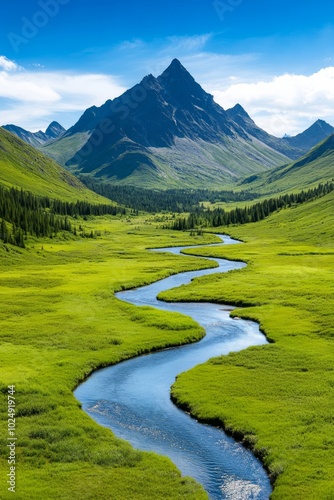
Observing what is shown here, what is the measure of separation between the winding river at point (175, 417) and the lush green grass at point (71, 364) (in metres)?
1.90

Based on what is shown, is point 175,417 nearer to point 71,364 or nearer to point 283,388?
point 283,388

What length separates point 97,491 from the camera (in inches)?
1347

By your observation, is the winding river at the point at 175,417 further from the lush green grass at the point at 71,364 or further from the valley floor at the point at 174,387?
the lush green grass at the point at 71,364

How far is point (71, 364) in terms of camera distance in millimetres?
60562

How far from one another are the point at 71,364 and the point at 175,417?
18463 millimetres

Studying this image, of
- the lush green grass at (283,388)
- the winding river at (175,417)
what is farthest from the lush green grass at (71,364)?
the lush green grass at (283,388)

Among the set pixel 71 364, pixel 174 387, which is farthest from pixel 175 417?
pixel 71 364

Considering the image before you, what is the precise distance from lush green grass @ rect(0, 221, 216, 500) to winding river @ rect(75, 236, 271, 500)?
6.23 ft

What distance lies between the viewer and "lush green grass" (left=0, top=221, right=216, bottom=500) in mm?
35438

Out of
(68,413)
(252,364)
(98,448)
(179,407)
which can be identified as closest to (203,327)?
(252,364)

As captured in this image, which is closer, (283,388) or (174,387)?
(283,388)

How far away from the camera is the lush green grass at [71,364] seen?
35.4 m

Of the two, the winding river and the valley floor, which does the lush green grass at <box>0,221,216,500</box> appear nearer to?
the valley floor

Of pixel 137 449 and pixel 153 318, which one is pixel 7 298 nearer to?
pixel 153 318
